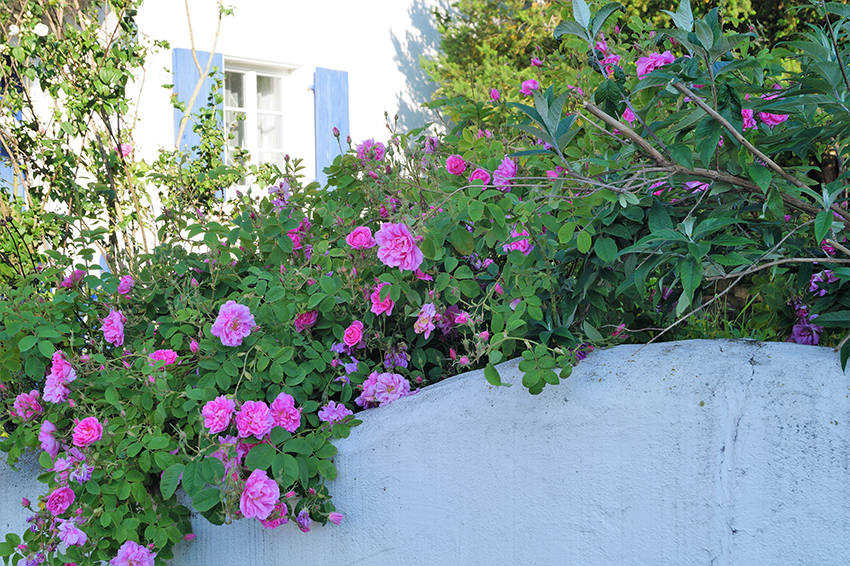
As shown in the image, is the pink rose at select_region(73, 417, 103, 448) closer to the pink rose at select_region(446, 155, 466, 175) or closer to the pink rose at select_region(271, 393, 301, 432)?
the pink rose at select_region(271, 393, 301, 432)

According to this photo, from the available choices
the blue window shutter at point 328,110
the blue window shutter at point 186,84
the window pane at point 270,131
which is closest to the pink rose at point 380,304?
the blue window shutter at point 186,84

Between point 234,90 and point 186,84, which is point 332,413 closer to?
point 186,84

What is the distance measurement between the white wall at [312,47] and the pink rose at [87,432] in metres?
3.60

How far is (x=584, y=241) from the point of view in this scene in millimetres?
1562

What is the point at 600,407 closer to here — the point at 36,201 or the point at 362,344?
the point at 362,344

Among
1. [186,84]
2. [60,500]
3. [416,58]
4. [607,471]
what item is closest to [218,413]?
[60,500]

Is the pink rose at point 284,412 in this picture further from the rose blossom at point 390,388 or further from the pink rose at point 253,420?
the rose blossom at point 390,388

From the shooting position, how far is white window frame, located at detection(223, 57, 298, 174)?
5844mm

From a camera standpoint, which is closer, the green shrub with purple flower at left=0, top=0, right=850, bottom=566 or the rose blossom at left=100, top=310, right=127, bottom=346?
the green shrub with purple flower at left=0, top=0, right=850, bottom=566

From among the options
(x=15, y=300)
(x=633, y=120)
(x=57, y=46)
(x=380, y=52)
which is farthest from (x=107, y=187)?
(x=380, y=52)

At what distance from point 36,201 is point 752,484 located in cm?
335

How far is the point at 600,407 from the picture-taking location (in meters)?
1.60

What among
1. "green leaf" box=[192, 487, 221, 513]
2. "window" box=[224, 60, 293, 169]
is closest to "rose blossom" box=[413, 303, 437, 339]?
"green leaf" box=[192, 487, 221, 513]

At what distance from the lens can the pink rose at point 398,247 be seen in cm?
170
